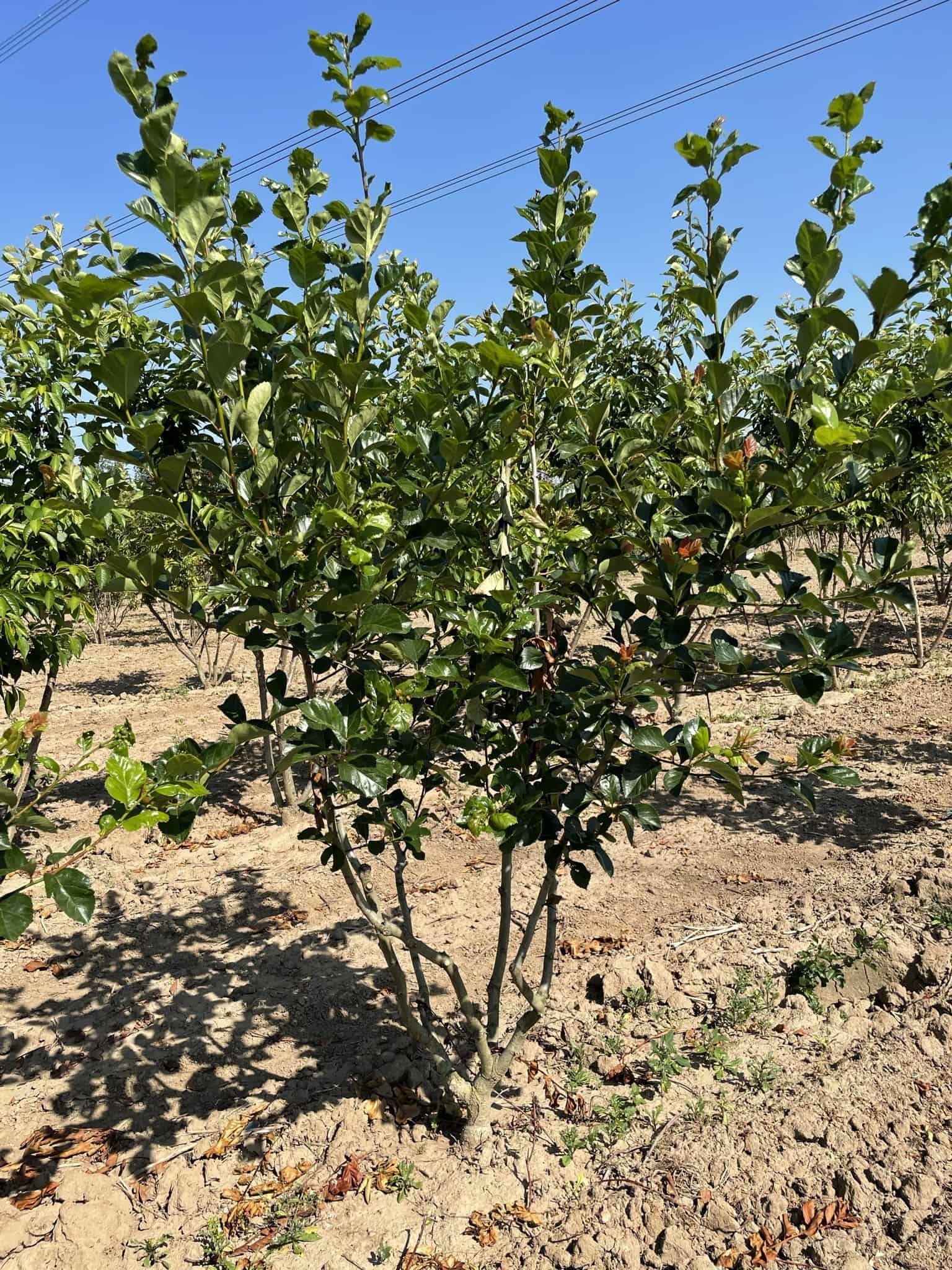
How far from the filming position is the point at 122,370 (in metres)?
1.38

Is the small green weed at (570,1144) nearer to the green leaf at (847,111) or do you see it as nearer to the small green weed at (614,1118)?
the small green weed at (614,1118)

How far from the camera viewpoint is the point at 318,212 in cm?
190

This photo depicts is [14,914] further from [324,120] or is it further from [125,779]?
[324,120]

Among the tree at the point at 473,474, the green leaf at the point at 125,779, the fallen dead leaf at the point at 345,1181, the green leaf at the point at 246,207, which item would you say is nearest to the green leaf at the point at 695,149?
the tree at the point at 473,474

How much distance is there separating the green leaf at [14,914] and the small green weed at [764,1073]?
2.67 metres

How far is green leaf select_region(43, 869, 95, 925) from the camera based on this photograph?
1.31 m

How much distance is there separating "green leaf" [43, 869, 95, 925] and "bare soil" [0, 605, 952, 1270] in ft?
6.03

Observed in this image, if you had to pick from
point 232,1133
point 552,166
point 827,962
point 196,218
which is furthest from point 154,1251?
point 552,166

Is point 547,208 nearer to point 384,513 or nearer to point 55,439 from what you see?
point 384,513

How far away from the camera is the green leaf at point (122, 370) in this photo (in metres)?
1.35

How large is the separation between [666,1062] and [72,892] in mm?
2556

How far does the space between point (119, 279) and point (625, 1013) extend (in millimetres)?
3276

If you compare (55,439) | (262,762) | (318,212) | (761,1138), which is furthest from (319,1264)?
(262,762)

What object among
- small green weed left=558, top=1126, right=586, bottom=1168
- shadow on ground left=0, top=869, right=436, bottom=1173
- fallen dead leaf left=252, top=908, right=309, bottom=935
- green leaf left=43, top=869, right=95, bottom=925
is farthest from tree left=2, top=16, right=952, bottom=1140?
fallen dead leaf left=252, top=908, right=309, bottom=935
